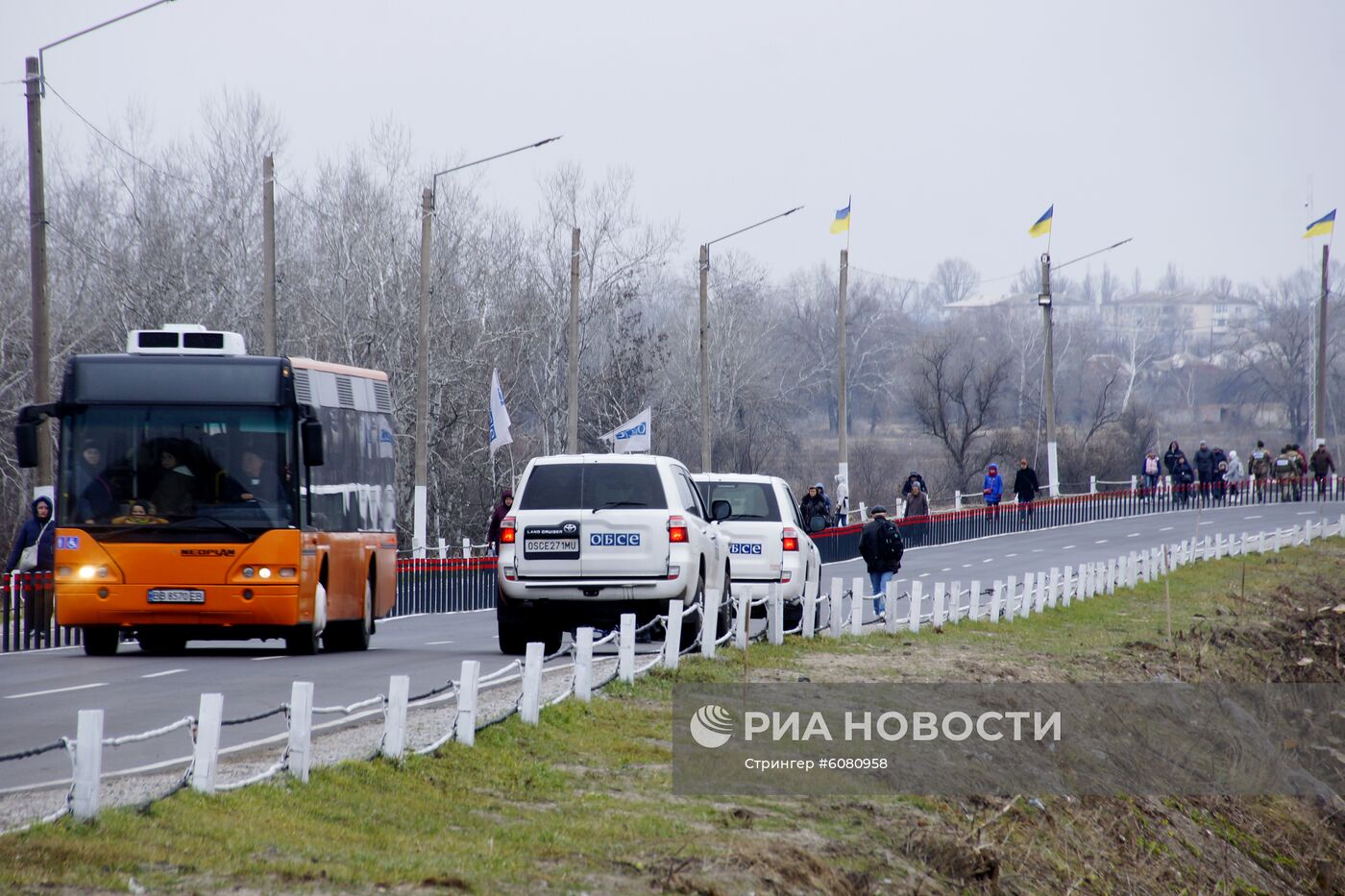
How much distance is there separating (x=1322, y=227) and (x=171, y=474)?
195 ft

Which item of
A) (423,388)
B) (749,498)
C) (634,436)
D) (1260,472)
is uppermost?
(423,388)

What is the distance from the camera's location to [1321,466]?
6275 centimetres

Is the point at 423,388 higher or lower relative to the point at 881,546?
higher

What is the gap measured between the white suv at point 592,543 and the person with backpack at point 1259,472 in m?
50.2

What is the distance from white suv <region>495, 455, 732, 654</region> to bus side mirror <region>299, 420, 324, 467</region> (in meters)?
1.99

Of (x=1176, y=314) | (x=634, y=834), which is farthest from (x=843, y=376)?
(x=1176, y=314)

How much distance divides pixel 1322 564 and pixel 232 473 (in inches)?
1324

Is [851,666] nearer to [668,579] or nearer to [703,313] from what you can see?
[668,579]

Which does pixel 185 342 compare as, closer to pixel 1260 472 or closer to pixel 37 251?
pixel 37 251

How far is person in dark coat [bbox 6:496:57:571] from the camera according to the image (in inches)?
867

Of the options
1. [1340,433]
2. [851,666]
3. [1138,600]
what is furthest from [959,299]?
[851,666]

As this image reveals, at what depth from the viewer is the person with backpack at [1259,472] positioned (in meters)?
64.2

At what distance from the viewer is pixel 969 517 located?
5247 cm

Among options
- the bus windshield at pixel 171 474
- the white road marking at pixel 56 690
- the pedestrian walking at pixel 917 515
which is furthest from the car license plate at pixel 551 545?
the pedestrian walking at pixel 917 515
